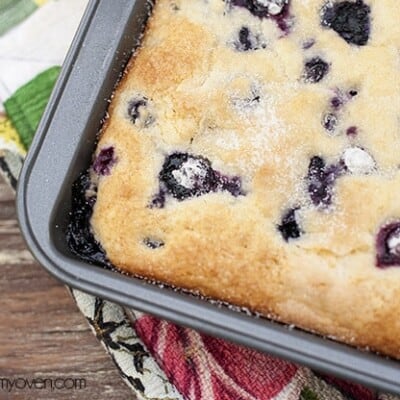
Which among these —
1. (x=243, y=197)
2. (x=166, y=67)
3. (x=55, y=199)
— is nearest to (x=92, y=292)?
(x=55, y=199)

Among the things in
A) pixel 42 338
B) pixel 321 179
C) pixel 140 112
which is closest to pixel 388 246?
pixel 321 179

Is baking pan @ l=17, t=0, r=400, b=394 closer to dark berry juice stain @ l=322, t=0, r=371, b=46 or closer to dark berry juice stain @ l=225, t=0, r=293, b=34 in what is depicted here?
dark berry juice stain @ l=225, t=0, r=293, b=34

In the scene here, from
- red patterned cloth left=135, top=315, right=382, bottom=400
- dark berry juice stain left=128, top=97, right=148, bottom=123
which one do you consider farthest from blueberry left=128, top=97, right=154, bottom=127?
red patterned cloth left=135, top=315, right=382, bottom=400

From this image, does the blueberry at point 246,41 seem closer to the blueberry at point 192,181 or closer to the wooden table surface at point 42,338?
the blueberry at point 192,181

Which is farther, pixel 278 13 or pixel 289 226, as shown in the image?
pixel 278 13

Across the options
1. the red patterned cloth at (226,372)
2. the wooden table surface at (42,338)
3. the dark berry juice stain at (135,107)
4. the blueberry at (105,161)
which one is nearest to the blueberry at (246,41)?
the dark berry juice stain at (135,107)

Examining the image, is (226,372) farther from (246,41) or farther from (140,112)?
(246,41)

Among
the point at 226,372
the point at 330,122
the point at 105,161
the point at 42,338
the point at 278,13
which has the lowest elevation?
the point at 42,338
